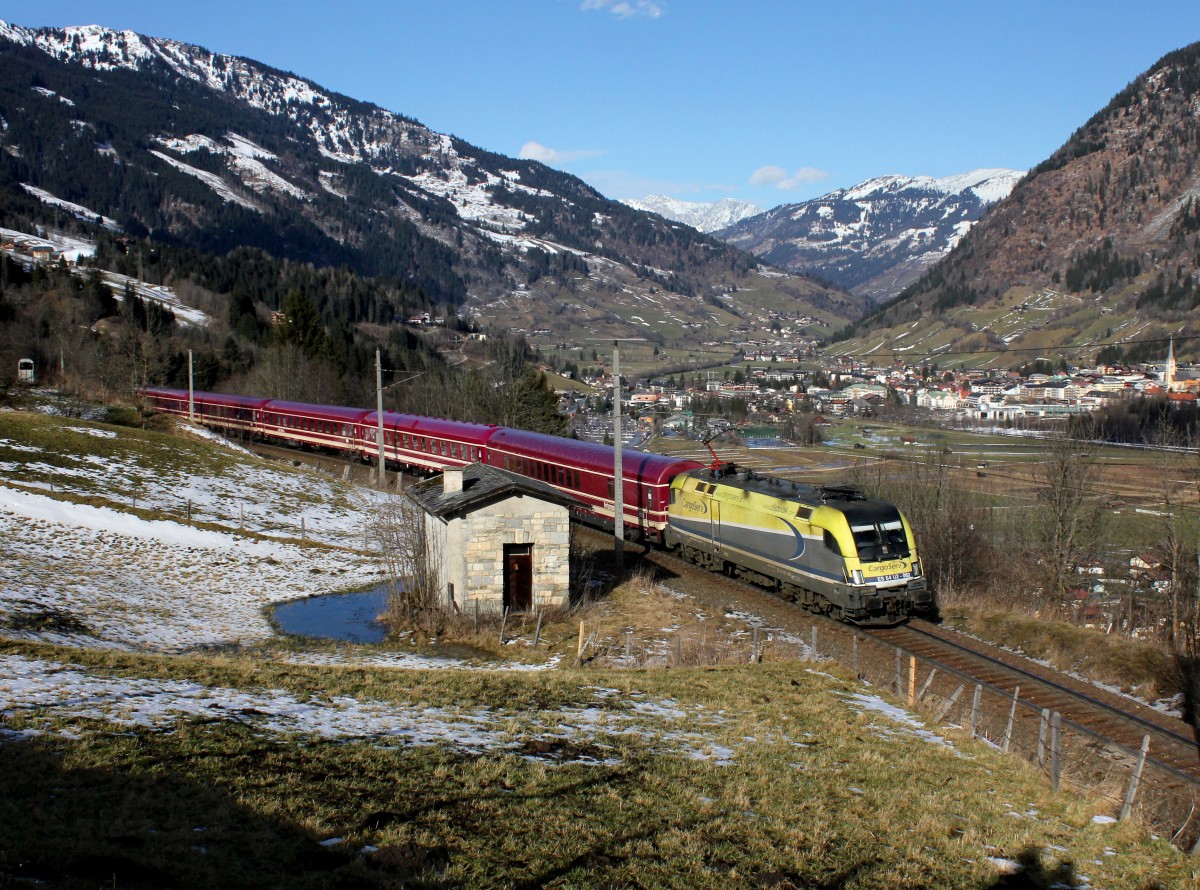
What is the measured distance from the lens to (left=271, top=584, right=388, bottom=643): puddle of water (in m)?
23.7

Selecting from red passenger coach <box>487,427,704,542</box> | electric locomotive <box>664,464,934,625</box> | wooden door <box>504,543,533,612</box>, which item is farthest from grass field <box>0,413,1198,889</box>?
red passenger coach <box>487,427,704,542</box>

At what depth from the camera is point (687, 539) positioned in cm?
3053

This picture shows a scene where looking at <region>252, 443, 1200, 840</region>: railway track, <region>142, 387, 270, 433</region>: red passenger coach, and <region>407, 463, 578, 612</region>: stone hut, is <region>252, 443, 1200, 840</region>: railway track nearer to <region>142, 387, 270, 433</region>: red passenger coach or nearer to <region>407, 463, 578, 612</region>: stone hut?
<region>407, 463, 578, 612</region>: stone hut

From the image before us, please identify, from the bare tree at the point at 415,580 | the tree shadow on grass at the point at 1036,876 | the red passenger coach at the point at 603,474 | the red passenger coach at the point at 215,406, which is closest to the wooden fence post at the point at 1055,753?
the tree shadow on grass at the point at 1036,876

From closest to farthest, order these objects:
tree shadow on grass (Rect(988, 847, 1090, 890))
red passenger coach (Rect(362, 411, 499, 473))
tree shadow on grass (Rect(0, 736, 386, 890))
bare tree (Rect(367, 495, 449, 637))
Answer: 1. tree shadow on grass (Rect(0, 736, 386, 890))
2. tree shadow on grass (Rect(988, 847, 1090, 890))
3. bare tree (Rect(367, 495, 449, 637))
4. red passenger coach (Rect(362, 411, 499, 473))

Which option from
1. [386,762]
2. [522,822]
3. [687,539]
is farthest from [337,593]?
[522,822]

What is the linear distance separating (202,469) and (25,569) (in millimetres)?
18728

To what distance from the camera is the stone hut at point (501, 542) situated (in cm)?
2370

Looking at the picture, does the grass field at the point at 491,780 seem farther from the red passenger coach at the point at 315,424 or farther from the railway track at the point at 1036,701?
the red passenger coach at the point at 315,424

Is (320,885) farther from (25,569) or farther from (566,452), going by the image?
(566,452)

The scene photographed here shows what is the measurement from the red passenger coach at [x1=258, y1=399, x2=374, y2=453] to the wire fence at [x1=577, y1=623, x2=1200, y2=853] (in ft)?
120

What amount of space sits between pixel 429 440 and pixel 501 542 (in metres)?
26.6

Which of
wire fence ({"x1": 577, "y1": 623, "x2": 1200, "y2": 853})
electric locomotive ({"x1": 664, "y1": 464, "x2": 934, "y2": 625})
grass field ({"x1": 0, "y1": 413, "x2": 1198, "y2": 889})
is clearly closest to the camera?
grass field ({"x1": 0, "y1": 413, "x2": 1198, "y2": 889})

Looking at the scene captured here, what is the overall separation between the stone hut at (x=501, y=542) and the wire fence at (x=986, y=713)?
214cm
